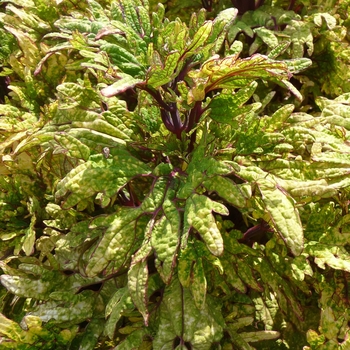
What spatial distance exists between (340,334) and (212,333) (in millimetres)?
375

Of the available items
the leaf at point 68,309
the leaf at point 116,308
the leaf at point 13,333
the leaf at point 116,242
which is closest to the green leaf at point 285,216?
the leaf at point 116,242

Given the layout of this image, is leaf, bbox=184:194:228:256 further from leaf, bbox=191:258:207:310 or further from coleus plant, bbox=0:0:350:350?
leaf, bbox=191:258:207:310

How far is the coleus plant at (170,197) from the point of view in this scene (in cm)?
109

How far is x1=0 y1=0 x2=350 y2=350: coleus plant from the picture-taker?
109 cm

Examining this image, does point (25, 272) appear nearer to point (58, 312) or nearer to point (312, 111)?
point (58, 312)

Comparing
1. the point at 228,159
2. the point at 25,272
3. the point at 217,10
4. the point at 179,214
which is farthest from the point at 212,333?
the point at 217,10

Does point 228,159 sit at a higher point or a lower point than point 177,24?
lower

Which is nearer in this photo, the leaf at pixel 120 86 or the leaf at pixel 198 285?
the leaf at pixel 120 86

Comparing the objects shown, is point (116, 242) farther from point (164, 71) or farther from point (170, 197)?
point (164, 71)

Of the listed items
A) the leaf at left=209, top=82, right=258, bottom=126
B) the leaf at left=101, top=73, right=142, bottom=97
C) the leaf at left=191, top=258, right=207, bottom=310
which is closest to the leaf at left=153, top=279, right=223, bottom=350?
the leaf at left=191, top=258, right=207, bottom=310

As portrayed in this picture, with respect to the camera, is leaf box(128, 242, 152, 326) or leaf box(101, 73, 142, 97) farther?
leaf box(128, 242, 152, 326)

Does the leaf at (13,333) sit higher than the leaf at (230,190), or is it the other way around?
the leaf at (230,190)

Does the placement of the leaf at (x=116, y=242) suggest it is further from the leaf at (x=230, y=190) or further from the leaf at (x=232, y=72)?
the leaf at (x=232, y=72)

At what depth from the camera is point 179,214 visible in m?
1.11
